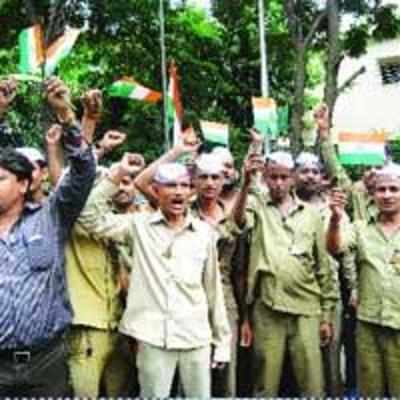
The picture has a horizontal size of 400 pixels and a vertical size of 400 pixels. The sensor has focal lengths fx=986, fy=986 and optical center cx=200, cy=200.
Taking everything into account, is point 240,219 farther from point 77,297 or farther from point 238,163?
point 238,163

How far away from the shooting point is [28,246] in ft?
15.3

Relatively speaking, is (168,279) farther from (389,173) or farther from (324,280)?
(389,173)

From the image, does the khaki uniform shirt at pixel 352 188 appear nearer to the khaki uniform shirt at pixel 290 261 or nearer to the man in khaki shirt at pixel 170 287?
the khaki uniform shirt at pixel 290 261

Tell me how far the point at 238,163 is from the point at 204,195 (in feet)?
50.0

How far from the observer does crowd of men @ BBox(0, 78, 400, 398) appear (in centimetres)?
471

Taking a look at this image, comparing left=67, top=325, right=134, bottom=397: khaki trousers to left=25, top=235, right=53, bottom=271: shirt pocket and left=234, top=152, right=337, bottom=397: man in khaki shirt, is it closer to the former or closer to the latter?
left=25, top=235, right=53, bottom=271: shirt pocket

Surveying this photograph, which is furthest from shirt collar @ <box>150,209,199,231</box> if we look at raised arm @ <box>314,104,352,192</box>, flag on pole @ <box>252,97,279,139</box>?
flag on pole @ <box>252,97,279,139</box>

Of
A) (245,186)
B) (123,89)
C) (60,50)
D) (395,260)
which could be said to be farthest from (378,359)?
(123,89)

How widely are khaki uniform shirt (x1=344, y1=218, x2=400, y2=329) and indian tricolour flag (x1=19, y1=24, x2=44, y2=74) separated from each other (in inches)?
136

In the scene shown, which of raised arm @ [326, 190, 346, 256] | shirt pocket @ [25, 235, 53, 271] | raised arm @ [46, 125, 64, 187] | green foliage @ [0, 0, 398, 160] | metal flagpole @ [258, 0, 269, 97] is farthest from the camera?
metal flagpole @ [258, 0, 269, 97]

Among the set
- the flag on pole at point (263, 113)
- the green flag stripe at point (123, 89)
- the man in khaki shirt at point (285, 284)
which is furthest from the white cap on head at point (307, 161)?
the green flag stripe at point (123, 89)

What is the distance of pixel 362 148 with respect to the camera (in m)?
6.89

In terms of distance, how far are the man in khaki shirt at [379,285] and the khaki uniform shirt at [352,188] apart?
0.60 metres

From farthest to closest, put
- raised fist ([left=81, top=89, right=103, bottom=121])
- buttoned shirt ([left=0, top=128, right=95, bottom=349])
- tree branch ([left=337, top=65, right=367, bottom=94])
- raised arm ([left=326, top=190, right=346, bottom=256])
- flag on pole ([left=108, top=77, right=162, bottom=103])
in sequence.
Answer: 1. tree branch ([left=337, top=65, right=367, bottom=94])
2. flag on pole ([left=108, top=77, right=162, bottom=103])
3. raised arm ([left=326, top=190, right=346, bottom=256])
4. raised fist ([left=81, top=89, right=103, bottom=121])
5. buttoned shirt ([left=0, top=128, right=95, bottom=349])
